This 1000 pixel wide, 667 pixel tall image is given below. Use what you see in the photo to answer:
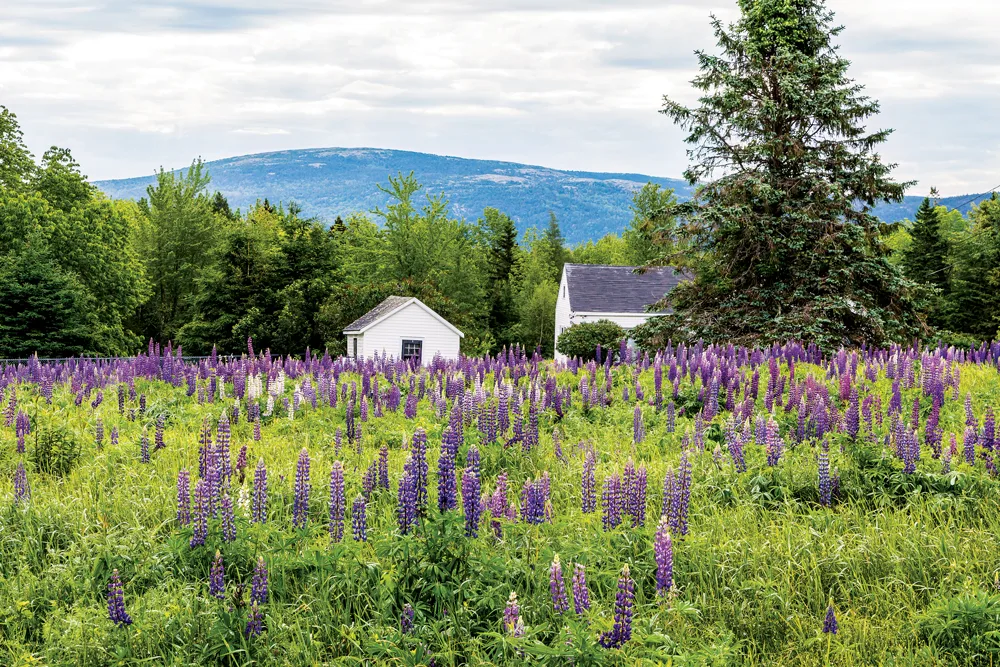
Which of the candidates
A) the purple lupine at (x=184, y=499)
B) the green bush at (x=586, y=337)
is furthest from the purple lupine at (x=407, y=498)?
the green bush at (x=586, y=337)

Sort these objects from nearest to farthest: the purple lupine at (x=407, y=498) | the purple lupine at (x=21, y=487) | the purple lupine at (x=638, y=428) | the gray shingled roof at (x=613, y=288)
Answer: the purple lupine at (x=407, y=498) < the purple lupine at (x=21, y=487) < the purple lupine at (x=638, y=428) < the gray shingled roof at (x=613, y=288)

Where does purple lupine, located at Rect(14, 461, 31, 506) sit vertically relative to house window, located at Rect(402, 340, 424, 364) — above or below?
above

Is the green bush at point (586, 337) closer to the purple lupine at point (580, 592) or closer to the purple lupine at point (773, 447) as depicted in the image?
the purple lupine at point (773, 447)

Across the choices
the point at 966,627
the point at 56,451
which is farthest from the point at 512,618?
the point at 56,451

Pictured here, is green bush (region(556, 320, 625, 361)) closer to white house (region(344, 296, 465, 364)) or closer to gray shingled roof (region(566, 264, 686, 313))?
white house (region(344, 296, 465, 364))

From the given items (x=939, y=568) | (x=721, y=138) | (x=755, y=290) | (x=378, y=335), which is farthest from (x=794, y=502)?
(x=378, y=335)

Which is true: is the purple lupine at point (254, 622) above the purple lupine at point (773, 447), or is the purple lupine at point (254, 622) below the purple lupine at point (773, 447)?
below

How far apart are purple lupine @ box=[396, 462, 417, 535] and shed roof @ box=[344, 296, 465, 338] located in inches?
1488

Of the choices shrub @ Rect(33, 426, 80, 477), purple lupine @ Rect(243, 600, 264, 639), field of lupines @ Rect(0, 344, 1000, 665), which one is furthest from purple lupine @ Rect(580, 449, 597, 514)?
shrub @ Rect(33, 426, 80, 477)

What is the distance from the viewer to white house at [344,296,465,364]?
43.0 meters

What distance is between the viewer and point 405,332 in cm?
4328

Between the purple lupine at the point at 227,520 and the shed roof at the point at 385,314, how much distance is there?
3763 centimetres

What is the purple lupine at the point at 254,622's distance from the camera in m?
4.55

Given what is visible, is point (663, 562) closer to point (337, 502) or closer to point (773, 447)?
point (337, 502)
